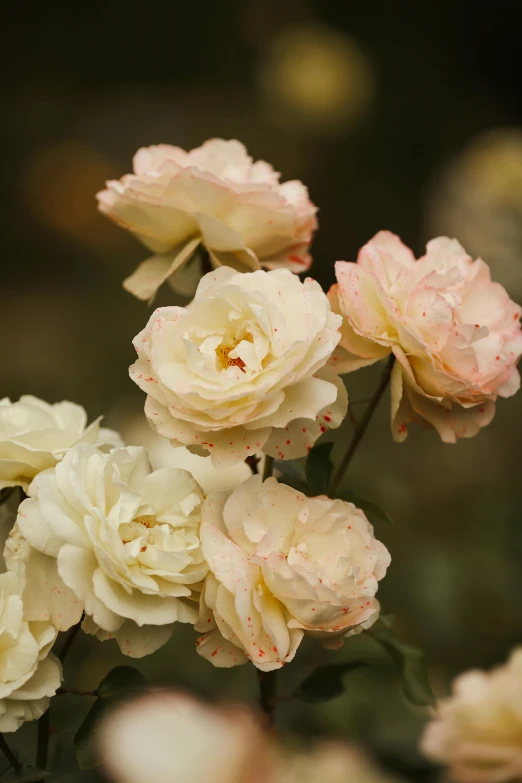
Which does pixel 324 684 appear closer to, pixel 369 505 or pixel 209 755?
pixel 369 505

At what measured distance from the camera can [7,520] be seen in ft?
1.57

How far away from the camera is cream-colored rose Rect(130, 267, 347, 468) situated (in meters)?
0.38

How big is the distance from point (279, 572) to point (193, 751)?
0.48ft

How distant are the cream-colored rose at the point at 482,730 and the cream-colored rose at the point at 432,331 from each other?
0.41 feet

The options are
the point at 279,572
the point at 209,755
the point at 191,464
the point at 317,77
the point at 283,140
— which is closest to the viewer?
the point at 209,755

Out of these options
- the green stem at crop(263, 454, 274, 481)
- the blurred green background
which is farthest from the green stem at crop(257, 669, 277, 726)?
the blurred green background

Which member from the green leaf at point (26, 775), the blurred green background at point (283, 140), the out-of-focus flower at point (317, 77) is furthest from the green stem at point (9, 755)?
the out-of-focus flower at point (317, 77)

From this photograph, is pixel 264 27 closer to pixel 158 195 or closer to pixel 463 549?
pixel 463 549

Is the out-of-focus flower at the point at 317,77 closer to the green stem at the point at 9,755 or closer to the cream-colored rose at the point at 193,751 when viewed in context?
the green stem at the point at 9,755

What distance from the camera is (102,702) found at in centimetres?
44

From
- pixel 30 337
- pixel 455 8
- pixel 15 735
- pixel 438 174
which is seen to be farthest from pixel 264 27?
pixel 15 735

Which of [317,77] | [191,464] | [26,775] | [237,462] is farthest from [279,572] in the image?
[317,77]

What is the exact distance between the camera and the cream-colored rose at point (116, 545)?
371mm

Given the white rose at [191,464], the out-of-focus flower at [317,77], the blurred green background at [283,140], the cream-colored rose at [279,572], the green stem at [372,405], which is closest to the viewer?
the cream-colored rose at [279,572]
